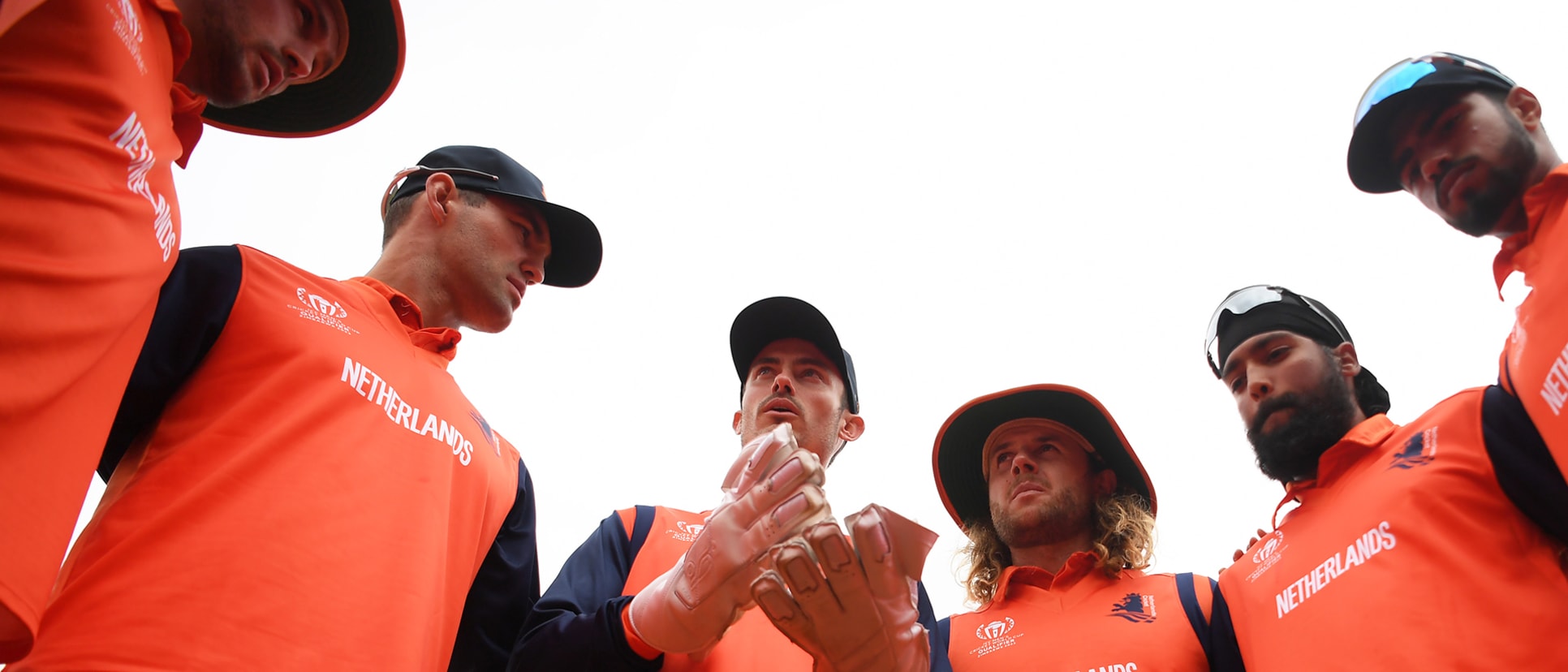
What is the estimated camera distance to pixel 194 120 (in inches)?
105

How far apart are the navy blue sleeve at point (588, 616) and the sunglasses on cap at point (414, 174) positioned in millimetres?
1881

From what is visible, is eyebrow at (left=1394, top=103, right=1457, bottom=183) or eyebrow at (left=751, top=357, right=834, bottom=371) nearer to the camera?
eyebrow at (left=1394, top=103, right=1457, bottom=183)

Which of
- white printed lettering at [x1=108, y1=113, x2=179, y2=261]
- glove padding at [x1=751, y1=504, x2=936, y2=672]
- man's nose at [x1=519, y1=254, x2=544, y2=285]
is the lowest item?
glove padding at [x1=751, y1=504, x2=936, y2=672]

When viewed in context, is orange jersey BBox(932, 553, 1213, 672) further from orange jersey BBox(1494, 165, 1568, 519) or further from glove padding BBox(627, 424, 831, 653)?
orange jersey BBox(1494, 165, 1568, 519)

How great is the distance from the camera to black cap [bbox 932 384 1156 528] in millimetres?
5391

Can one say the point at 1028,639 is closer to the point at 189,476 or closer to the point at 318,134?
the point at 189,476

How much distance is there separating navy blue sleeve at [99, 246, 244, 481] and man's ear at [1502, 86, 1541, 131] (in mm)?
4992

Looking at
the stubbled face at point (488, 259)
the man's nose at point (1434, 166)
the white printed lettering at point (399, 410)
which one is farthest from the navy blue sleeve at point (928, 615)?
the man's nose at point (1434, 166)

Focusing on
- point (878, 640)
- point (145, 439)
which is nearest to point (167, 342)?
point (145, 439)

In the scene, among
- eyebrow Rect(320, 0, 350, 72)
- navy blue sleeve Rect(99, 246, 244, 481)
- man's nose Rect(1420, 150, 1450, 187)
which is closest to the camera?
navy blue sleeve Rect(99, 246, 244, 481)

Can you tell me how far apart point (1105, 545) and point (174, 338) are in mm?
4329

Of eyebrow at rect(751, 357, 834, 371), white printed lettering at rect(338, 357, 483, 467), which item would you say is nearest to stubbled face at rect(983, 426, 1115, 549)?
eyebrow at rect(751, 357, 834, 371)

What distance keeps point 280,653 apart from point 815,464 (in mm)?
1561

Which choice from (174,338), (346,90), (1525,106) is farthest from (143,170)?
(1525,106)
